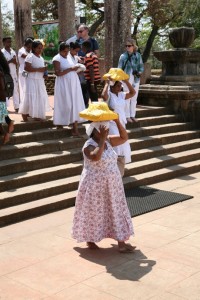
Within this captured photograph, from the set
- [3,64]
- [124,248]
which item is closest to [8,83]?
[3,64]

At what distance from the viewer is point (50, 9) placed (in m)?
29.0

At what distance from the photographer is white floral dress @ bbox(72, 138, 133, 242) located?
498 centimetres

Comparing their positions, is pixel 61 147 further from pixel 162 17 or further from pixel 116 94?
pixel 162 17

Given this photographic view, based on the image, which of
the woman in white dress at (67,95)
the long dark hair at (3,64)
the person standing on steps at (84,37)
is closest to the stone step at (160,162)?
the woman in white dress at (67,95)

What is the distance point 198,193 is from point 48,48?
12.4 m

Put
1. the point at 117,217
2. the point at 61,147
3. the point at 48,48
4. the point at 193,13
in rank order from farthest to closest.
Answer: the point at 193,13 → the point at 48,48 → the point at 61,147 → the point at 117,217

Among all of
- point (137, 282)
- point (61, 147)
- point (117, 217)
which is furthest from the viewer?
point (61, 147)

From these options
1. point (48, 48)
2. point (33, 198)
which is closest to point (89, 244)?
point (33, 198)

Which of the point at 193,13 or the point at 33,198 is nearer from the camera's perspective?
the point at 33,198

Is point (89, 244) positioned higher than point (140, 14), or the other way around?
point (140, 14)

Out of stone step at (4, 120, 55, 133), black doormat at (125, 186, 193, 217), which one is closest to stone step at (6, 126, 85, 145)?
stone step at (4, 120, 55, 133)

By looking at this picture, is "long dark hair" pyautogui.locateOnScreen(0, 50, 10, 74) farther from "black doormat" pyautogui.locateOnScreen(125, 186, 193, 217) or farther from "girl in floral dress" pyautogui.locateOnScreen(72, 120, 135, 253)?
"girl in floral dress" pyautogui.locateOnScreen(72, 120, 135, 253)

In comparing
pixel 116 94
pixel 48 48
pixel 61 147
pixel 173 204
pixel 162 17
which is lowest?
pixel 173 204

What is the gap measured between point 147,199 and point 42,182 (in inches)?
63.9
